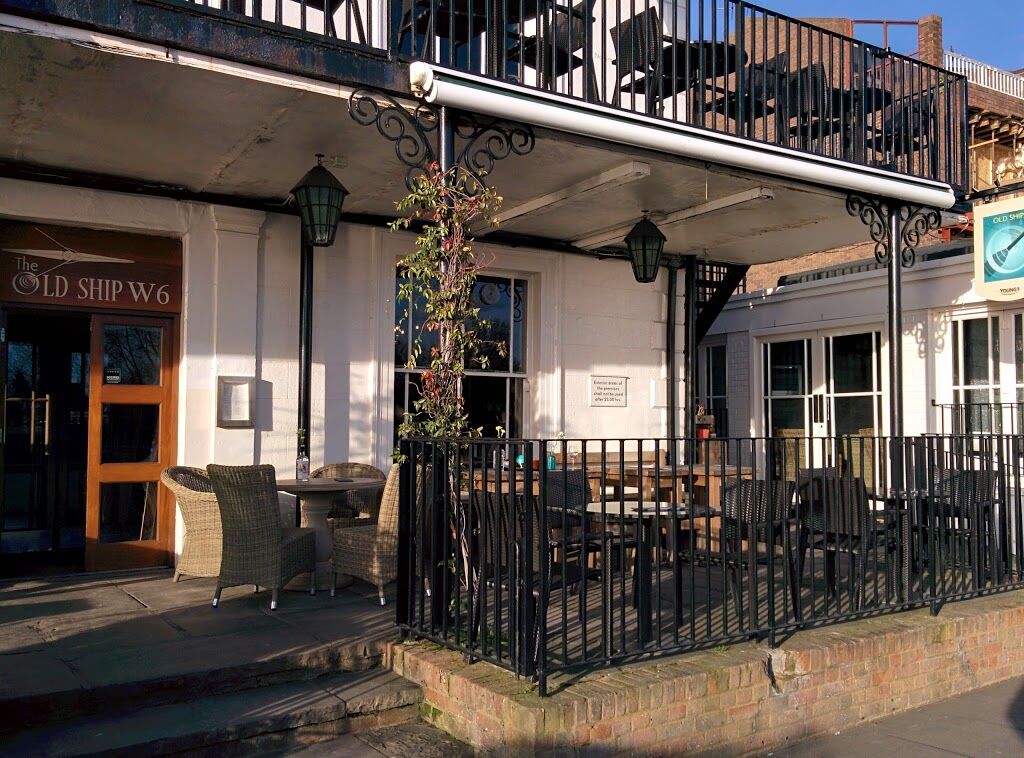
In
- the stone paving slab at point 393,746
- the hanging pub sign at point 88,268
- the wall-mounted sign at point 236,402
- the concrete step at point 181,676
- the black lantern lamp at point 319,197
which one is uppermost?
the black lantern lamp at point 319,197

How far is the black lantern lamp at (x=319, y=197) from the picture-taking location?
6.62 m

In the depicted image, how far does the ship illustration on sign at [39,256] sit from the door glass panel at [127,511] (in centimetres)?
158

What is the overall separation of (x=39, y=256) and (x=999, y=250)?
8.43 m

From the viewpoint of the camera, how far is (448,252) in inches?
193

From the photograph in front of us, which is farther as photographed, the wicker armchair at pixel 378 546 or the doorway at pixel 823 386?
the doorway at pixel 823 386

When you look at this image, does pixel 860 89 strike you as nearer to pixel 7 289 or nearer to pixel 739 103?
pixel 739 103

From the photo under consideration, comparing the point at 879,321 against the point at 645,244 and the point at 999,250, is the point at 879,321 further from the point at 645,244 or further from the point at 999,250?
the point at 645,244

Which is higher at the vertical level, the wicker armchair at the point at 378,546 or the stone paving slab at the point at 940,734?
the wicker armchair at the point at 378,546

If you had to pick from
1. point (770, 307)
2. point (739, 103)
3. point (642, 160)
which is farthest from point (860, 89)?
point (770, 307)

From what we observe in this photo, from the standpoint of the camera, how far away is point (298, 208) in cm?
746

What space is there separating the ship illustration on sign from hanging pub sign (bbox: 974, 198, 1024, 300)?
798cm

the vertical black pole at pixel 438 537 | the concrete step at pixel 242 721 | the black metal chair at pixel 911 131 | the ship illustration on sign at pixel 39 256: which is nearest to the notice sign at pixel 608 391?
the black metal chair at pixel 911 131

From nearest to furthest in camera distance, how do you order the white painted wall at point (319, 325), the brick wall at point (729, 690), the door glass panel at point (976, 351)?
1. the brick wall at point (729, 690)
2. the white painted wall at point (319, 325)
3. the door glass panel at point (976, 351)

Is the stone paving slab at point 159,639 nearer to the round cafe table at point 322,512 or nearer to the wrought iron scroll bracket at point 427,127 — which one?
the round cafe table at point 322,512
